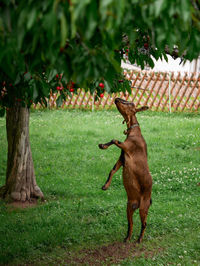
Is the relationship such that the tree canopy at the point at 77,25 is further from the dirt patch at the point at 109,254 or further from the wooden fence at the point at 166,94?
the wooden fence at the point at 166,94

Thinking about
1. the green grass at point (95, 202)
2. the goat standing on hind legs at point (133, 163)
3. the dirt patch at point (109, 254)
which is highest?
the goat standing on hind legs at point (133, 163)

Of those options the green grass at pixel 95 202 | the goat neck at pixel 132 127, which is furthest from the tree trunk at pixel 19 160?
the goat neck at pixel 132 127

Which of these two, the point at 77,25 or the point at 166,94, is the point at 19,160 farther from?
the point at 166,94

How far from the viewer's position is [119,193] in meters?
7.11

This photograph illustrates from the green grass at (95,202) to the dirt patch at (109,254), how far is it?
8 cm

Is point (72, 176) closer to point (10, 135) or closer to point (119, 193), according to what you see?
point (119, 193)

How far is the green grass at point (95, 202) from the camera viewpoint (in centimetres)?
→ 506

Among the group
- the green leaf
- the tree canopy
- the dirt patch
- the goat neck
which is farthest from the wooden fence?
the green leaf

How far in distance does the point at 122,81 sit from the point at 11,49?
9.19 ft

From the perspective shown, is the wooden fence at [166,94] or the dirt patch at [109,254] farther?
the wooden fence at [166,94]

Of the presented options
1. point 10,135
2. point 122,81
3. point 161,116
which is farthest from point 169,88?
point 122,81

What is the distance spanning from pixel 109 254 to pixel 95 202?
1800mm

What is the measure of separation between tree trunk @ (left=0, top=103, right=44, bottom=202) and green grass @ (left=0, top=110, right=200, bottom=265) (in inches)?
11.3

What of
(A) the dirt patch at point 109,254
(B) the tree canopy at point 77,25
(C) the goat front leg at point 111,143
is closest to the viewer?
(B) the tree canopy at point 77,25
